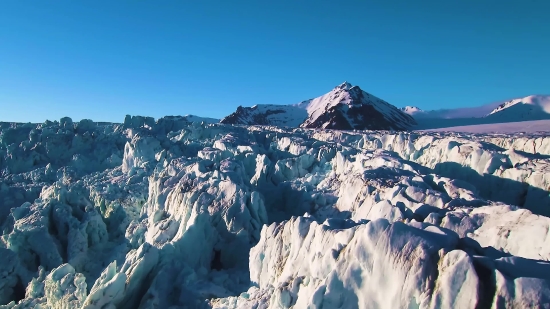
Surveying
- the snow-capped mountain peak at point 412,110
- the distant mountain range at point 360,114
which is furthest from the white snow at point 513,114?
the snow-capped mountain peak at point 412,110

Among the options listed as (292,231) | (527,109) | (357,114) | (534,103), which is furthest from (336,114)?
(292,231)

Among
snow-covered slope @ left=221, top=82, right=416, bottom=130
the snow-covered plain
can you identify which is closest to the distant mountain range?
snow-covered slope @ left=221, top=82, right=416, bottom=130

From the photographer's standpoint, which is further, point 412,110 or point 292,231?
point 412,110

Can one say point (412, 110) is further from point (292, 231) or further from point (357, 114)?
point (292, 231)

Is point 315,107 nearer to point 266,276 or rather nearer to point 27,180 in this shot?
point 27,180

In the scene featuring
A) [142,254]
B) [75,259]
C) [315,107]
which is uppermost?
[315,107]

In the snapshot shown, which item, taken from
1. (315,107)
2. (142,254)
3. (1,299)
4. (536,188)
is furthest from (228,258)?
(315,107)

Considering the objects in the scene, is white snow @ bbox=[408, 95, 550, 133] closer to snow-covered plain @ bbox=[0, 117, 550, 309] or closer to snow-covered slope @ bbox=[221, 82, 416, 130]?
snow-covered slope @ bbox=[221, 82, 416, 130]
